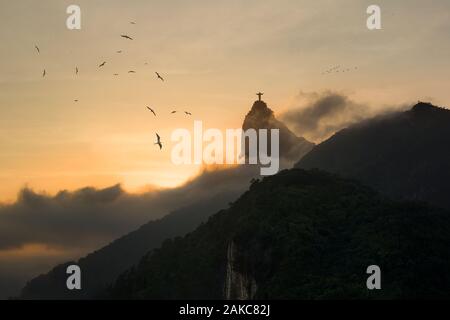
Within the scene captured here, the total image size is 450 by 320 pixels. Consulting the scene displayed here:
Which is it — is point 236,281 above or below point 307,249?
below

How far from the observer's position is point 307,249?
387 ft

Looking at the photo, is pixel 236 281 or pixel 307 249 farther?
pixel 236 281

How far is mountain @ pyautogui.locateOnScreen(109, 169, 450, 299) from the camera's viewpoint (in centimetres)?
10625

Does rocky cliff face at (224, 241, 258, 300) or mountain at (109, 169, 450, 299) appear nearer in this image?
mountain at (109, 169, 450, 299)

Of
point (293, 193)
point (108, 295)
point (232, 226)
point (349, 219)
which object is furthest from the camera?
point (108, 295)

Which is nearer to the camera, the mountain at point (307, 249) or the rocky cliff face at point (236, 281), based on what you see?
the mountain at point (307, 249)

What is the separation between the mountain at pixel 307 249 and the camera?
106 m
